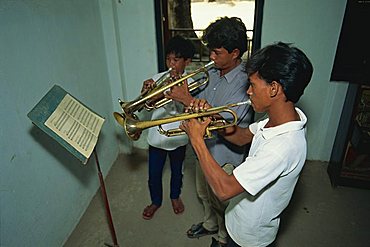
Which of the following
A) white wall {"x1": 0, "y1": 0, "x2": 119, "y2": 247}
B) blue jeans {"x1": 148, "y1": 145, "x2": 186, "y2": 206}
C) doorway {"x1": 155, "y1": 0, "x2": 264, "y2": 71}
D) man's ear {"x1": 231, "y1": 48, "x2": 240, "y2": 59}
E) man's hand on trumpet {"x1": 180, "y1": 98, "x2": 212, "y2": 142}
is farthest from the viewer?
doorway {"x1": 155, "y1": 0, "x2": 264, "y2": 71}

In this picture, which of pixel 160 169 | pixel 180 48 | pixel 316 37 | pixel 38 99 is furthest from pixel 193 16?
pixel 38 99

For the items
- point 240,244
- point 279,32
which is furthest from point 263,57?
point 279,32

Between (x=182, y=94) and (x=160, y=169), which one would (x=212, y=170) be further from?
(x=160, y=169)

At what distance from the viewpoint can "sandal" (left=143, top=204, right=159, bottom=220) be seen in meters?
2.32

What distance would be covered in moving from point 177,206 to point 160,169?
16.6 inches

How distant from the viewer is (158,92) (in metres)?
1.62

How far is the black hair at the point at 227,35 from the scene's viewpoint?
1.58 meters

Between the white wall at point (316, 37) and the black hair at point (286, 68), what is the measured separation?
4.38 feet

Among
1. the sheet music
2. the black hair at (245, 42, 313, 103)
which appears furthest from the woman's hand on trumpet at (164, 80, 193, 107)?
the black hair at (245, 42, 313, 103)

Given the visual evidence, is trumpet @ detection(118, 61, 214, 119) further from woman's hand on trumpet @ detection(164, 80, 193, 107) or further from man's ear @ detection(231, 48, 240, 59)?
Result: man's ear @ detection(231, 48, 240, 59)

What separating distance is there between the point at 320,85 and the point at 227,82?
1.28m

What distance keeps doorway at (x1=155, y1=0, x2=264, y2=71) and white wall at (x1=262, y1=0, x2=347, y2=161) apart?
20 cm

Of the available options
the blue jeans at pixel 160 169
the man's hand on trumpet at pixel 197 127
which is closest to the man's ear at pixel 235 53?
the man's hand on trumpet at pixel 197 127

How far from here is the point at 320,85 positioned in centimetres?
253
